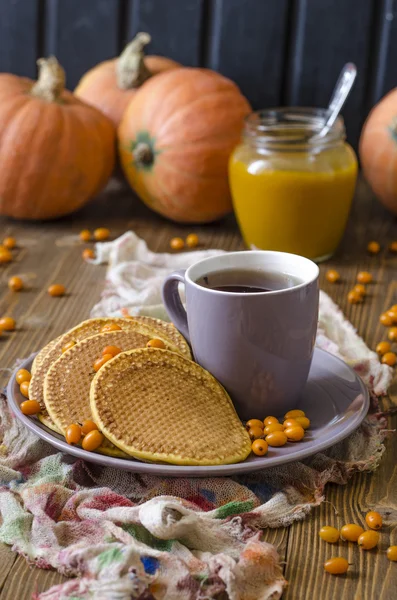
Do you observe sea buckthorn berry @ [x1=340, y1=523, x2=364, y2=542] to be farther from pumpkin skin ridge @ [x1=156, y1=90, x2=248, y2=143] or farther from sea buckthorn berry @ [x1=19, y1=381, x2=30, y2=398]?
pumpkin skin ridge @ [x1=156, y1=90, x2=248, y2=143]

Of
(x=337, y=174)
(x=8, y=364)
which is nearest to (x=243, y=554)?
(x=8, y=364)

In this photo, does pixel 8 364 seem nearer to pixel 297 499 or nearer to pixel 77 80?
pixel 297 499

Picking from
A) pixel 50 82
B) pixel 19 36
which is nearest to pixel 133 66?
pixel 50 82

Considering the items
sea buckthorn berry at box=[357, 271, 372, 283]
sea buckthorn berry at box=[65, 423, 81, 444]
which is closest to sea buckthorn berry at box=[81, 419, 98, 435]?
sea buckthorn berry at box=[65, 423, 81, 444]

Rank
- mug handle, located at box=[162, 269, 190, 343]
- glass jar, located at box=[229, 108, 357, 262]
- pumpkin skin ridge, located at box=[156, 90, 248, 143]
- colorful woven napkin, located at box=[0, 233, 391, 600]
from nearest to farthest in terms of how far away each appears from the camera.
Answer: colorful woven napkin, located at box=[0, 233, 391, 600] < mug handle, located at box=[162, 269, 190, 343] < glass jar, located at box=[229, 108, 357, 262] < pumpkin skin ridge, located at box=[156, 90, 248, 143]

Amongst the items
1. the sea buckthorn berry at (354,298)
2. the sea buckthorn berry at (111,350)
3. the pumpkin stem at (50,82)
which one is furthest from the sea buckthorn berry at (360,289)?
the pumpkin stem at (50,82)
